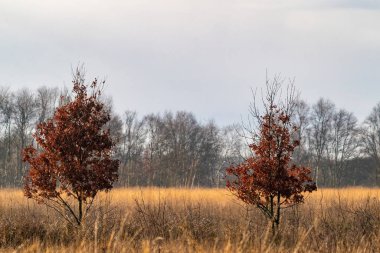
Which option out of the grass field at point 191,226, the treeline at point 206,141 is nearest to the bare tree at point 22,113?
the treeline at point 206,141

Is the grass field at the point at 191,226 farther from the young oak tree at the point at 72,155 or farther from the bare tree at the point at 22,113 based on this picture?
the bare tree at the point at 22,113

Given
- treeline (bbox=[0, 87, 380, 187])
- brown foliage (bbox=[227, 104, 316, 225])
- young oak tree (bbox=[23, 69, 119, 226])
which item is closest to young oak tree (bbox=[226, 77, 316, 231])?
brown foliage (bbox=[227, 104, 316, 225])

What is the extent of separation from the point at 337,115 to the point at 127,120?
24557 millimetres

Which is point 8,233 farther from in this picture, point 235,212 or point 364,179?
point 364,179

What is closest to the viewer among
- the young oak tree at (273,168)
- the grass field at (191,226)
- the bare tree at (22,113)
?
the grass field at (191,226)

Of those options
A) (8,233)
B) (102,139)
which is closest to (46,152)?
(102,139)

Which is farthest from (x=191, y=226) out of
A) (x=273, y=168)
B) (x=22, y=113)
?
(x=22, y=113)

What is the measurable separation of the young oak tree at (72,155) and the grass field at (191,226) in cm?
49

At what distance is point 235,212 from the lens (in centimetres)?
1363

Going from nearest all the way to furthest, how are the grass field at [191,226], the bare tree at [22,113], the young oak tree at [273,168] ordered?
the grass field at [191,226] < the young oak tree at [273,168] < the bare tree at [22,113]

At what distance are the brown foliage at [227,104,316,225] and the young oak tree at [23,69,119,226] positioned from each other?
9.88 feet

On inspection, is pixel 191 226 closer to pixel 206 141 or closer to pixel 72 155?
pixel 72 155

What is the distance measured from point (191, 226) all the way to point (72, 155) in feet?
10.3

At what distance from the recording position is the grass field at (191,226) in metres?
6.79
